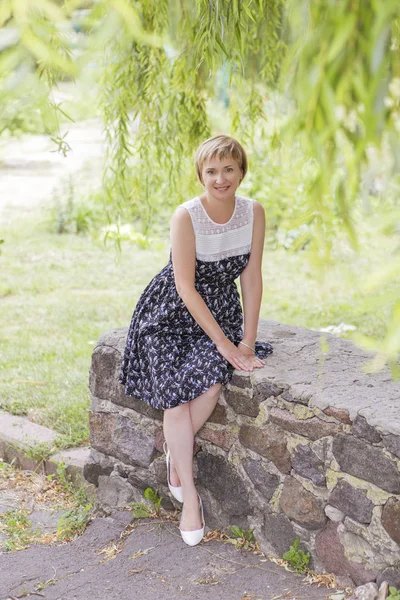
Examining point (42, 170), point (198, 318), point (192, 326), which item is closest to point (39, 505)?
point (192, 326)

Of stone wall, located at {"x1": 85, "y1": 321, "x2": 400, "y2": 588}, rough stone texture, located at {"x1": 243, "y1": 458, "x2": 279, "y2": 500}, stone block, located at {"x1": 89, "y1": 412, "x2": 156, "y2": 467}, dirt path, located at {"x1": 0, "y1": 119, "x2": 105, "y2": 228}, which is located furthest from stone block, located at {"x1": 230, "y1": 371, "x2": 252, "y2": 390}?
→ dirt path, located at {"x1": 0, "y1": 119, "x2": 105, "y2": 228}

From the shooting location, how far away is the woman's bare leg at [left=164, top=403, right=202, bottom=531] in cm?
308

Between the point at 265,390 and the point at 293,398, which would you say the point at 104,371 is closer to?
the point at 265,390

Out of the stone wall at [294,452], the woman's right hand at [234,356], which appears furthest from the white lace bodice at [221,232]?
the stone wall at [294,452]

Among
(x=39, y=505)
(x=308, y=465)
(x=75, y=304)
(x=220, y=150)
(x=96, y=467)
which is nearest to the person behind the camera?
(x=308, y=465)

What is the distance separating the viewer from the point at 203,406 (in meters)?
3.07

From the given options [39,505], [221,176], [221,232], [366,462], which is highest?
[221,176]

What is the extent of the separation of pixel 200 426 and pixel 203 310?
1.51 feet

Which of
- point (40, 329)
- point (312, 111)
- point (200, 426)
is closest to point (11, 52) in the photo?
point (312, 111)

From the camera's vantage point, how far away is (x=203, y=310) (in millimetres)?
3068

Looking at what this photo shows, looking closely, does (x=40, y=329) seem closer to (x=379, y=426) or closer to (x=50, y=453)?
(x=50, y=453)

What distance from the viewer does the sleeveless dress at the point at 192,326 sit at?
3041 mm

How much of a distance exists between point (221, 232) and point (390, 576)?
140cm

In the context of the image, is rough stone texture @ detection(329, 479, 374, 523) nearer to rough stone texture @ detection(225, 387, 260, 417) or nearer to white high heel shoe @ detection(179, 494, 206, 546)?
rough stone texture @ detection(225, 387, 260, 417)
